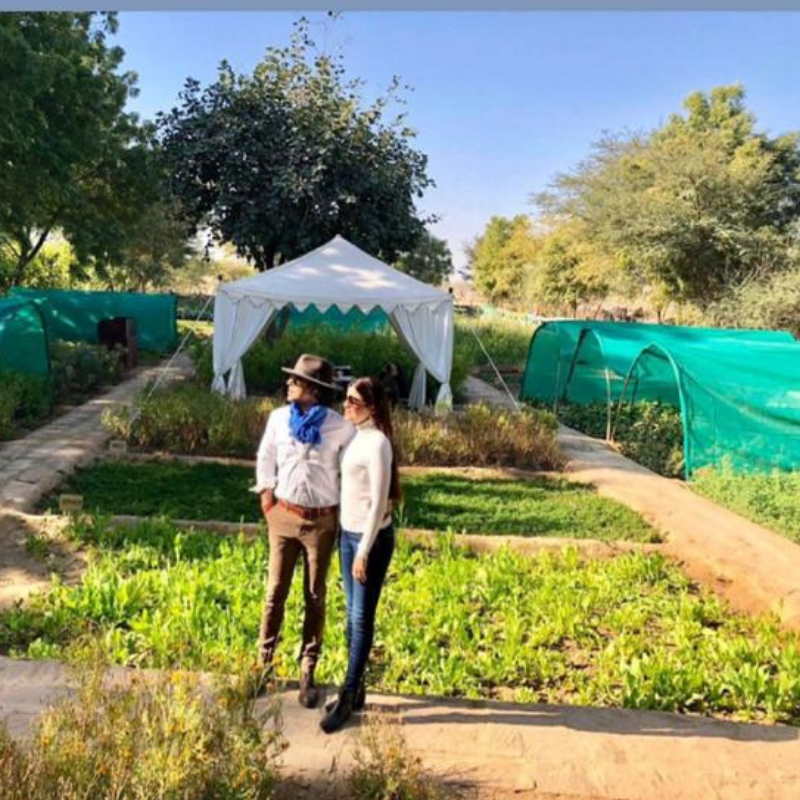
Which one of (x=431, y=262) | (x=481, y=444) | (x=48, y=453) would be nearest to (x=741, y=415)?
(x=481, y=444)

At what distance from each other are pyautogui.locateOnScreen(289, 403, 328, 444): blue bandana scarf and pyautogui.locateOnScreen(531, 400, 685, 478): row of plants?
A: 697cm

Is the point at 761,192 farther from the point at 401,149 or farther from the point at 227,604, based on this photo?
the point at 227,604

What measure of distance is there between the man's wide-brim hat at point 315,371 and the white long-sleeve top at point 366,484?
30 centimetres

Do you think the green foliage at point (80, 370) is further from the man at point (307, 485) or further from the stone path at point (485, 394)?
the man at point (307, 485)

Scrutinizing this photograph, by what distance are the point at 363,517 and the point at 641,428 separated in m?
8.28

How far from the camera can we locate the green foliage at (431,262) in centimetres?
4944

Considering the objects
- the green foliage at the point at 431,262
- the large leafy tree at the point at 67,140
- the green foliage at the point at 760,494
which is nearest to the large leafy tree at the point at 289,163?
the large leafy tree at the point at 67,140

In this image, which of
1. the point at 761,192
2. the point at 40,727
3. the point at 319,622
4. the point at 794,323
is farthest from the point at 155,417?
the point at 761,192

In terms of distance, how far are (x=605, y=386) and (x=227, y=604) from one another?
31.8 feet

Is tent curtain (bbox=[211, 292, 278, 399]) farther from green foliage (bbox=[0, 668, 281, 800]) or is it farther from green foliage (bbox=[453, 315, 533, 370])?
green foliage (bbox=[0, 668, 281, 800])

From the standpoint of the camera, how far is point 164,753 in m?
2.09

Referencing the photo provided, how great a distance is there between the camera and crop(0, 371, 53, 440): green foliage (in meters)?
8.97

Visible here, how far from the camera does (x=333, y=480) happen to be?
3207 millimetres

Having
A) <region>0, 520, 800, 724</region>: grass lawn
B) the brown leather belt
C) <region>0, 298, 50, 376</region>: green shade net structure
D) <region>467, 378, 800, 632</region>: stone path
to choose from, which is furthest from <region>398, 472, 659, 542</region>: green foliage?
<region>0, 298, 50, 376</region>: green shade net structure
